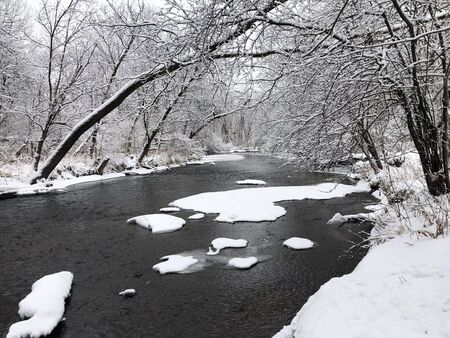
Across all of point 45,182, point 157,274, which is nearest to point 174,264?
point 157,274

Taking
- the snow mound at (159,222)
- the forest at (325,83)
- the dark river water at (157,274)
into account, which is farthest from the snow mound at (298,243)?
the snow mound at (159,222)

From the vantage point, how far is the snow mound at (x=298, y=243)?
7796mm

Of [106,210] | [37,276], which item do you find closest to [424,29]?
[37,276]

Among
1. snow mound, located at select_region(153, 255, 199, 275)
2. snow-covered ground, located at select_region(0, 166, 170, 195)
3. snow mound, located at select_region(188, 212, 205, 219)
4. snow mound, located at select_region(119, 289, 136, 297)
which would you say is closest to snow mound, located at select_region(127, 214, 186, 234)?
snow mound, located at select_region(188, 212, 205, 219)

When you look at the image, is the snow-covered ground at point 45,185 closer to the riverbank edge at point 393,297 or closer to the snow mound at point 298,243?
the snow mound at point 298,243

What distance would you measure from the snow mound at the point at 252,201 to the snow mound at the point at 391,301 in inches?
216

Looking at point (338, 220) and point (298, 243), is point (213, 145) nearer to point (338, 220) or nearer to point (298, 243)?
point (338, 220)

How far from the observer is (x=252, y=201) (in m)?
12.4

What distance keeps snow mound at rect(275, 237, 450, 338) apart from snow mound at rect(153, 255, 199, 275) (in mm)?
3219

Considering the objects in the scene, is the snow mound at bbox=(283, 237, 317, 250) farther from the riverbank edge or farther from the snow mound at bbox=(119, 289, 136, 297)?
the snow mound at bbox=(119, 289, 136, 297)

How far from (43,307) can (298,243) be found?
4944 mm

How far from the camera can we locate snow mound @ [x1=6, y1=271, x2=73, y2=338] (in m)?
4.57

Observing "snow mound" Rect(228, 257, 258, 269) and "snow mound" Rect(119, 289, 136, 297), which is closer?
"snow mound" Rect(119, 289, 136, 297)

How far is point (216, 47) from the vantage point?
3.27 meters
